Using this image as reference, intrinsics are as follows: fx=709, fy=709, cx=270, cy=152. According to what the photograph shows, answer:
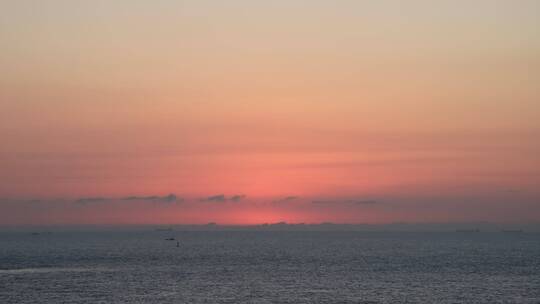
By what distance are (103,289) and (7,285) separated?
1917 cm

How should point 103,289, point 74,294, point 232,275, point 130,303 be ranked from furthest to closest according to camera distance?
point 232,275 < point 103,289 < point 74,294 < point 130,303

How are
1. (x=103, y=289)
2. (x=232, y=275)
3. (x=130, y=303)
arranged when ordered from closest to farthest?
(x=130, y=303), (x=103, y=289), (x=232, y=275)

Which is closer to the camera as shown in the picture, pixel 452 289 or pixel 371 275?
pixel 452 289

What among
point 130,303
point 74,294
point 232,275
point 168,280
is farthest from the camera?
point 232,275

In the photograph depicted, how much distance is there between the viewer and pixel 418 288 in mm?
132625

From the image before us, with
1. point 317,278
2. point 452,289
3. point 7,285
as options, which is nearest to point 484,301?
point 452,289

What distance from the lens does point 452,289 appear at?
132 meters

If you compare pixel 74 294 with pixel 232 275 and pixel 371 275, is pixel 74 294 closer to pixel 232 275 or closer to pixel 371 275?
pixel 232 275

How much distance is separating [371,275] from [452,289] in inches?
1146

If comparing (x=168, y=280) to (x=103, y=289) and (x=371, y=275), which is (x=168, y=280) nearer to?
(x=103, y=289)

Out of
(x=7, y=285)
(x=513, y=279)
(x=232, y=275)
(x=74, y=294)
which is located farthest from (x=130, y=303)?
(x=513, y=279)

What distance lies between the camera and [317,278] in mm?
151250

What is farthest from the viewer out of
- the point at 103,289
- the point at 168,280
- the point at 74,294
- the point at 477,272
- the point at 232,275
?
the point at 477,272

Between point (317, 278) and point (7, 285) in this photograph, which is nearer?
point (7, 285)
